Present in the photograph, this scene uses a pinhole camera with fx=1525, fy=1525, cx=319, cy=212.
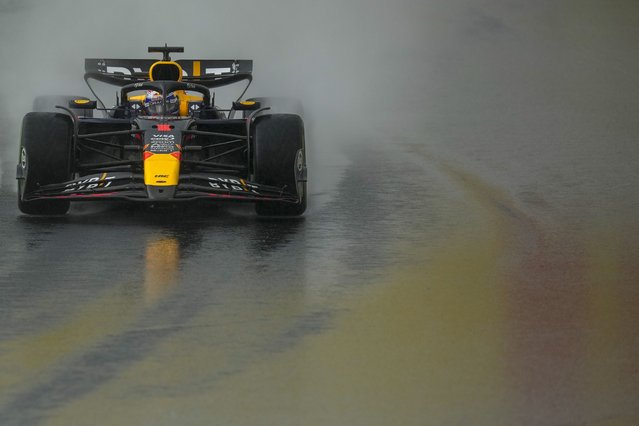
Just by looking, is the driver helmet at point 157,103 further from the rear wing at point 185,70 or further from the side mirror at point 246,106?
the rear wing at point 185,70

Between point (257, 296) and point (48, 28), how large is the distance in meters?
23.3

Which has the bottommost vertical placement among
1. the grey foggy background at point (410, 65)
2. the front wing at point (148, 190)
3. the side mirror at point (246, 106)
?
the grey foggy background at point (410, 65)

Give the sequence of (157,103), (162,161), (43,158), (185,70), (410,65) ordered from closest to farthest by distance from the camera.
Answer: (162,161) → (43,158) → (157,103) → (185,70) → (410,65)

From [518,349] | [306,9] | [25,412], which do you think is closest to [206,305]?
[518,349]

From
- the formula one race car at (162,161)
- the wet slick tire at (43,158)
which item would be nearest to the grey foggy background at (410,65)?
the formula one race car at (162,161)

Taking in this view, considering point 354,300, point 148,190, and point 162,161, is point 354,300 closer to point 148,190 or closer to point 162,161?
point 148,190

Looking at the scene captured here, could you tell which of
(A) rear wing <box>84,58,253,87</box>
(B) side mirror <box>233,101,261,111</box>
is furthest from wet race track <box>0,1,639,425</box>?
(A) rear wing <box>84,58,253,87</box>

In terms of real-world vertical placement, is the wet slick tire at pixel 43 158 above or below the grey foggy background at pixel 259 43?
above

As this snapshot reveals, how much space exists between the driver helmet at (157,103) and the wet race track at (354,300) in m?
1.28

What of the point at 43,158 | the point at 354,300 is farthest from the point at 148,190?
the point at 354,300

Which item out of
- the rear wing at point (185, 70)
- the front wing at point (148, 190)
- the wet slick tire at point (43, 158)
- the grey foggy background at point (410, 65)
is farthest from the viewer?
the grey foggy background at point (410, 65)

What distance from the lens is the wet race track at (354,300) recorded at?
19.8 feet

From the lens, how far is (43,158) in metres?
11.8

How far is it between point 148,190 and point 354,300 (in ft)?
11.1
